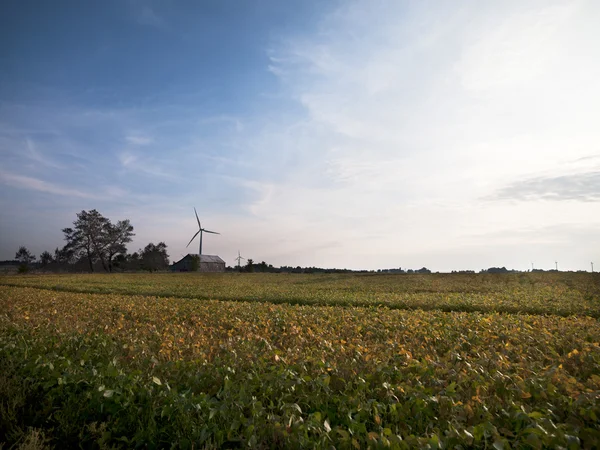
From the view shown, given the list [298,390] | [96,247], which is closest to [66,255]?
[96,247]

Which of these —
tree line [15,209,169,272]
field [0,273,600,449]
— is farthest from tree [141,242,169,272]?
field [0,273,600,449]

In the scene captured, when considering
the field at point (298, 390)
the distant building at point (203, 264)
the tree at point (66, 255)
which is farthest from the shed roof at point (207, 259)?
the field at point (298, 390)

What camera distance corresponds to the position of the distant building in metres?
105

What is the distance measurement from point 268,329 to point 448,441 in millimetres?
7061

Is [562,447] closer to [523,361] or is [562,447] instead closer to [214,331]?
[523,361]

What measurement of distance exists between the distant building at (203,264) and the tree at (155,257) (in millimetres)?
5243

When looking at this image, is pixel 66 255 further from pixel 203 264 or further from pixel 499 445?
pixel 499 445

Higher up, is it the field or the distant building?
the distant building

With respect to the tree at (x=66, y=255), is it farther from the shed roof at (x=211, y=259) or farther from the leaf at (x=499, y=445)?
the leaf at (x=499, y=445)

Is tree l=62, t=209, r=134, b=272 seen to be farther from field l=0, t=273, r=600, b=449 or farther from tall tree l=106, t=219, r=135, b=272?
field l=0, t=273, r=600, b=449

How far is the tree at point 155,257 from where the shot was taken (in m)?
108

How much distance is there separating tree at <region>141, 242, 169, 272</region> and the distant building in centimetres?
524

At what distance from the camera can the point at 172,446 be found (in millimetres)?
4059

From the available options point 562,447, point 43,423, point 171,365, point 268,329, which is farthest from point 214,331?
point 562,447
